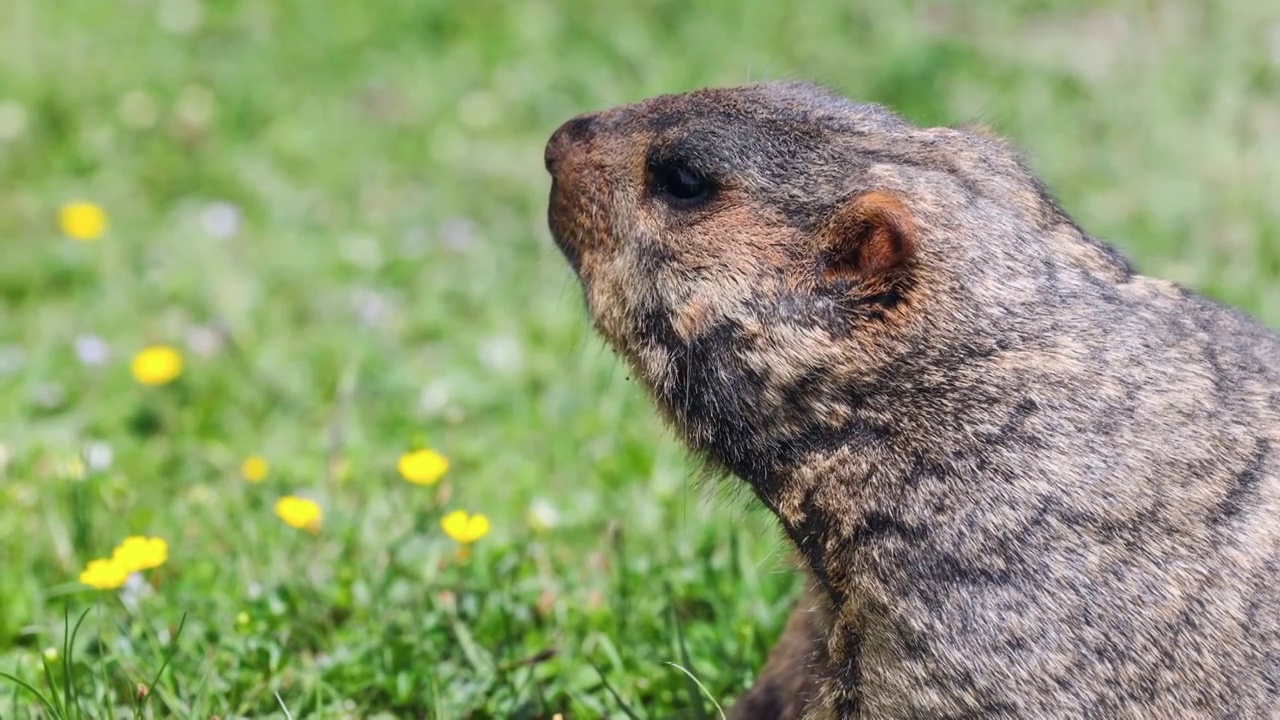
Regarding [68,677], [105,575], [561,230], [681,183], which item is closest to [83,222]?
[105,575]

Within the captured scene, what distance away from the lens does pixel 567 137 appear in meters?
3.33

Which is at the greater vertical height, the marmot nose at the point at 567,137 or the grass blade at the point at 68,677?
the marmot nose at the point at 567,137

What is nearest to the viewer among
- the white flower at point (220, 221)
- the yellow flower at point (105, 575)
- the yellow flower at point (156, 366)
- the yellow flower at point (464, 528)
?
the yellow flower at point (105, 575)

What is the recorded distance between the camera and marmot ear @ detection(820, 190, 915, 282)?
2715mm

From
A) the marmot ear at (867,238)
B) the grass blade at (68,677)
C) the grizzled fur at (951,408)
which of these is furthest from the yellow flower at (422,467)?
the marmot ear at (867,238)

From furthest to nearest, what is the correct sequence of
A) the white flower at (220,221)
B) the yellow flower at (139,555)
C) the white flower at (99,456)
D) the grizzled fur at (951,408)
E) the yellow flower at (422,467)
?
the white flower at (220,221)
the white flower at (99,456)
the yellow flower at (422,467)
the yellow flower at (139,555)
the grizzled fur at (951,408)

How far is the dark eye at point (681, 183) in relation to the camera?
9.91ft

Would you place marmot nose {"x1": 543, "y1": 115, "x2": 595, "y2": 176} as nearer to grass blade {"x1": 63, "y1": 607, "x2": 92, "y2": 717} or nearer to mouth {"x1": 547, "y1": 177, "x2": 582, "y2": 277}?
mouth {"x1": 547, "y1": 177, "x2": 582, "y2": 277}

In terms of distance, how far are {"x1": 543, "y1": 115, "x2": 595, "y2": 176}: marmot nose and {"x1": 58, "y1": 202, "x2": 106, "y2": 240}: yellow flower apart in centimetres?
271

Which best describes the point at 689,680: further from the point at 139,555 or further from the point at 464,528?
the point at 139,555

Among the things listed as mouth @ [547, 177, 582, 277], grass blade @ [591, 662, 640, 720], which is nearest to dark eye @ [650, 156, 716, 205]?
mouth @ [547, 177, 582, 277]

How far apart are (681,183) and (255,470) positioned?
71.1 inches

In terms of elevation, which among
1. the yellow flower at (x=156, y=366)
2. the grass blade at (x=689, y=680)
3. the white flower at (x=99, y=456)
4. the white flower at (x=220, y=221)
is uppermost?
the grass blade at (x=689, y=680)

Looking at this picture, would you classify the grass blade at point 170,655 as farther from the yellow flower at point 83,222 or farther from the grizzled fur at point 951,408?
the yellow flower at point 83,222
